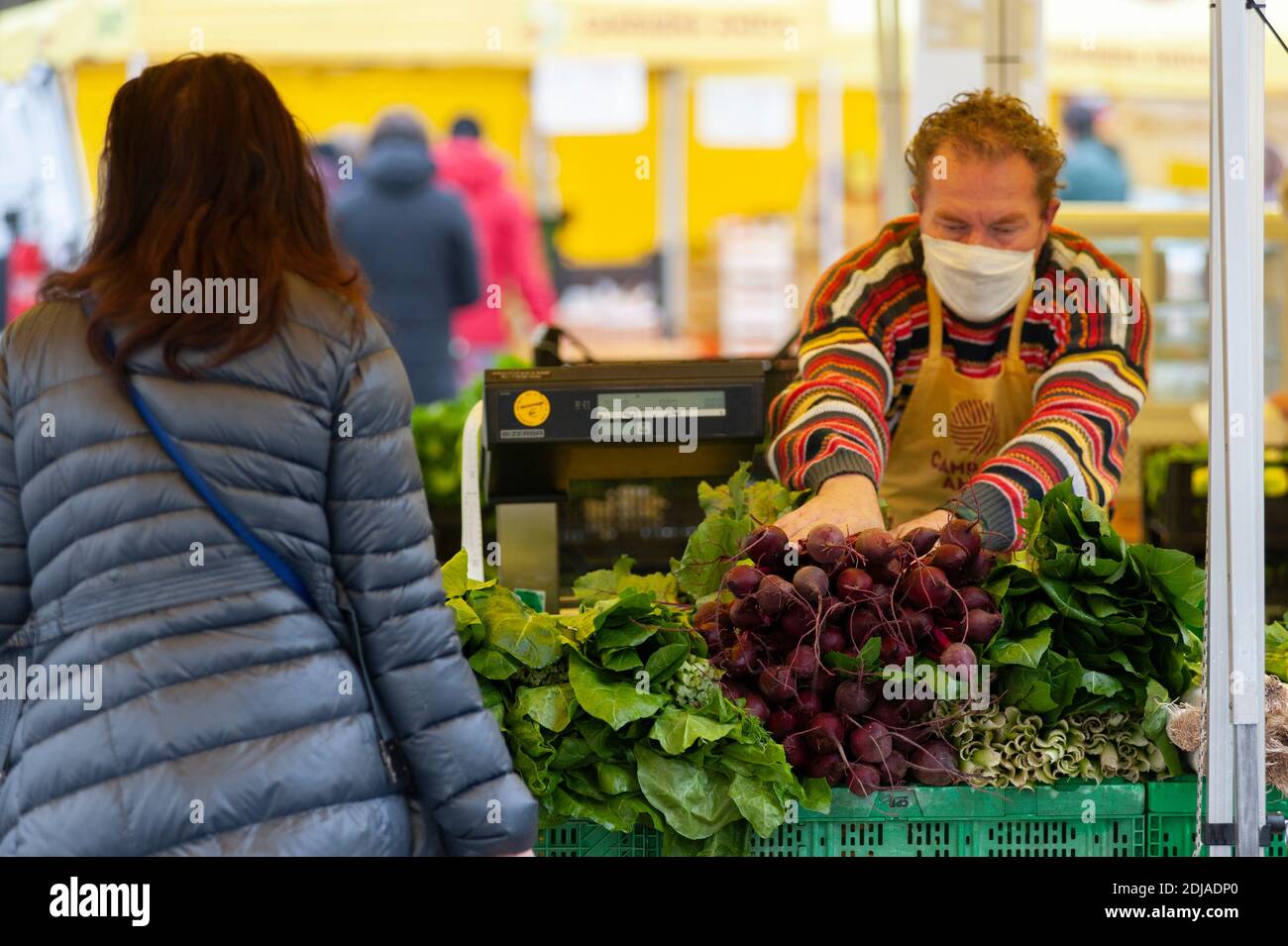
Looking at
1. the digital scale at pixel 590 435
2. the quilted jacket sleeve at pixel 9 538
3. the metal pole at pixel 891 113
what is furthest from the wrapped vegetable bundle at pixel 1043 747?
the metal pole at pixel 891 113

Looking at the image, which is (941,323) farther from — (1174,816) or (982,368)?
(1174,816)

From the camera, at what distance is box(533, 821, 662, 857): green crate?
8.79 feet

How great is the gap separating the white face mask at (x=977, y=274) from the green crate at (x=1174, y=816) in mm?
1087

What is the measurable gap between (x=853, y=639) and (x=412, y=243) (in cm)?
585

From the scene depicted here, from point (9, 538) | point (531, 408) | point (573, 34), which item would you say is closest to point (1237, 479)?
point (531, 408)

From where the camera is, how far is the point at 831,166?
11531 millimetres

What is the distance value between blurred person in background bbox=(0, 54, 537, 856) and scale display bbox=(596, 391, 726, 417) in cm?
81

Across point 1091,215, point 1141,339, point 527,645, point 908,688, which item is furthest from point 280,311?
point 1091,215

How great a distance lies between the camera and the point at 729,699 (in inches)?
105

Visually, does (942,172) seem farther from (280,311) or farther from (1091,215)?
(1091,215)

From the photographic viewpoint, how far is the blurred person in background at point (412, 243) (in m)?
8.08

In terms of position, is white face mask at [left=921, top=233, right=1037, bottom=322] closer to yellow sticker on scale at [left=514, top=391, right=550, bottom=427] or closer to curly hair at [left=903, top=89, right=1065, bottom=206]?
curly hair at [left=903, top=89, right=1065, bottom=206]

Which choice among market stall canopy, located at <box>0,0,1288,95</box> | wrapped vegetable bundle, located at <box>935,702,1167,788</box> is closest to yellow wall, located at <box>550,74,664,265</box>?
market stall canopy, located at <box>0,0,1288,95</box>
